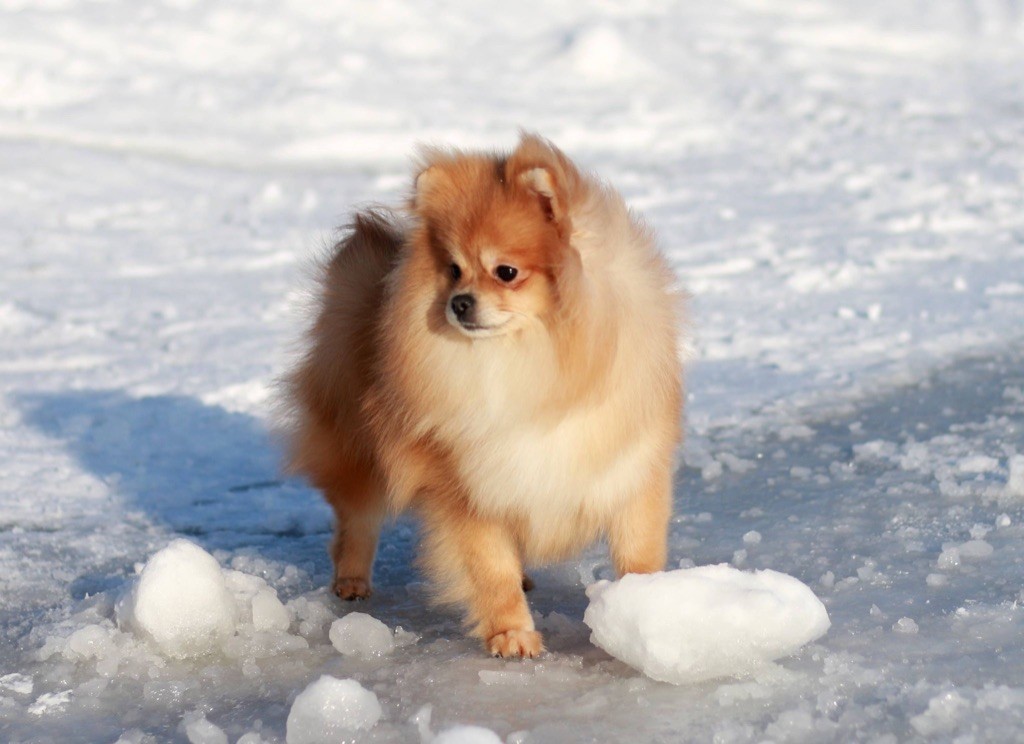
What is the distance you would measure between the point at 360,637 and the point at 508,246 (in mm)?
1009

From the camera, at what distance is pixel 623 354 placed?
271 centimetres

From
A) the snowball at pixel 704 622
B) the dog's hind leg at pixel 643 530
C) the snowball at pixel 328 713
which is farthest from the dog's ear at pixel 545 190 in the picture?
the snowball at pixel 328 713

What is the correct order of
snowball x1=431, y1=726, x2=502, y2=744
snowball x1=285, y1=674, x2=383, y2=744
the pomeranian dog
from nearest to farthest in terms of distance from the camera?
snowball x1=431, y1=726, x2=502, y2=744 → snowball x1=285, y1=674, x2=383, y2=744 → the pomeranian dog

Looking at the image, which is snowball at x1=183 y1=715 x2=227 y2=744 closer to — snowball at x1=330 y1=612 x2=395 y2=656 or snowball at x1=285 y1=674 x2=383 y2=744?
snowball at x1=285 y1=674 x2=383 y2=744

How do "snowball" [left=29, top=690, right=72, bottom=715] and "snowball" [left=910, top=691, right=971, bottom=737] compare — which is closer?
"snowball" [left=910, top=691, right=971, bottom=737]

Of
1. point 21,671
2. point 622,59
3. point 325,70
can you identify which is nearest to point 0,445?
point 21,671

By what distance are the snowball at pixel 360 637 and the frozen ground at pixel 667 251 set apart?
0.09 feet

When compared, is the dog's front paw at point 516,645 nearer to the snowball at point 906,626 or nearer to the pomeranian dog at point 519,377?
the pomeranian dog at point 519,377

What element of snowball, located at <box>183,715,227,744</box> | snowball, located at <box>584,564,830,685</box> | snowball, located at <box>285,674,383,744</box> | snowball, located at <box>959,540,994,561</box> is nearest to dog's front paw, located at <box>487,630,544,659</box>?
snowball, located at <box>584,564,830,685</box>

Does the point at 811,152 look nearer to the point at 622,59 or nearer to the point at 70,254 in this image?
the point at 622,59

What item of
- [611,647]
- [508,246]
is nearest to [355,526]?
[611,647]

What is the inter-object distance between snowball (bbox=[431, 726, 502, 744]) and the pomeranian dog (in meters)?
0.60

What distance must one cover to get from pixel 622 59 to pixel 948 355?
7169 millimetres

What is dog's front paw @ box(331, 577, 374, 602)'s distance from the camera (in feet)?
11.0
